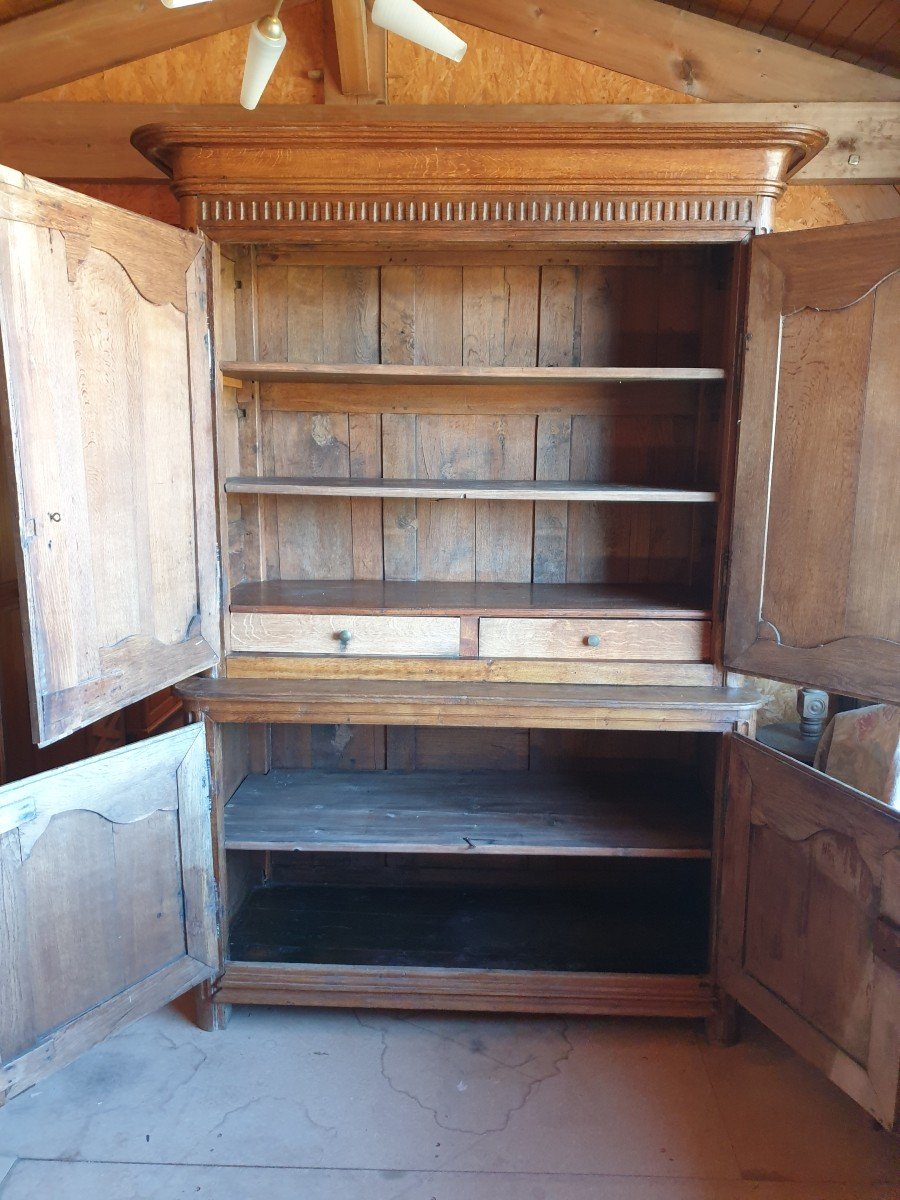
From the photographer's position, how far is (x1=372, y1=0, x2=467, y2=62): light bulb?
139cm

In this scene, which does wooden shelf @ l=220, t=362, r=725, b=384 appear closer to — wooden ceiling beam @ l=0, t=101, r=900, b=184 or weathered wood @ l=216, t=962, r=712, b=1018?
wooden ceiling beam @ l=0, t=101, r=900, b=184

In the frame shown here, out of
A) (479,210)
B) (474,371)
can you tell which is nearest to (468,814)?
(474,371)

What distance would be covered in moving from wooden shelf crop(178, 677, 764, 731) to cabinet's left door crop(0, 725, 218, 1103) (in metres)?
0.13

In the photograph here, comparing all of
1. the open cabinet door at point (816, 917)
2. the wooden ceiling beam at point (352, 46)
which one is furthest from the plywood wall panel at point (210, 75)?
the open cabinet door at point (816, 917)

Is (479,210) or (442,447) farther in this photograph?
(442,447)

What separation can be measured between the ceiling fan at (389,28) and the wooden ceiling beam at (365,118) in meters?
0.86

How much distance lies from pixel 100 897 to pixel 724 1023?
157 centimetres

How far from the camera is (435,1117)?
189cm

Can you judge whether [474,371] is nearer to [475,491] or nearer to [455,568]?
[475,491]

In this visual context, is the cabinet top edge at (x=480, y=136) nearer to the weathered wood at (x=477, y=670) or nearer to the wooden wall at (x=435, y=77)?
the wooden wall at (x=435, y=77)

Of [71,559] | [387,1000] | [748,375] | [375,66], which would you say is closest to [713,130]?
[748,375]

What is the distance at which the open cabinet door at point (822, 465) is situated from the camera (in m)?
1.68

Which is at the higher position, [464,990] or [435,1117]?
[464,990]

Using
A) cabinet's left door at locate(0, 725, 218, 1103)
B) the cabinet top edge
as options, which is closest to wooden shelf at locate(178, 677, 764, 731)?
cabinet's left door at locate(0, 725, 218, 1103)
